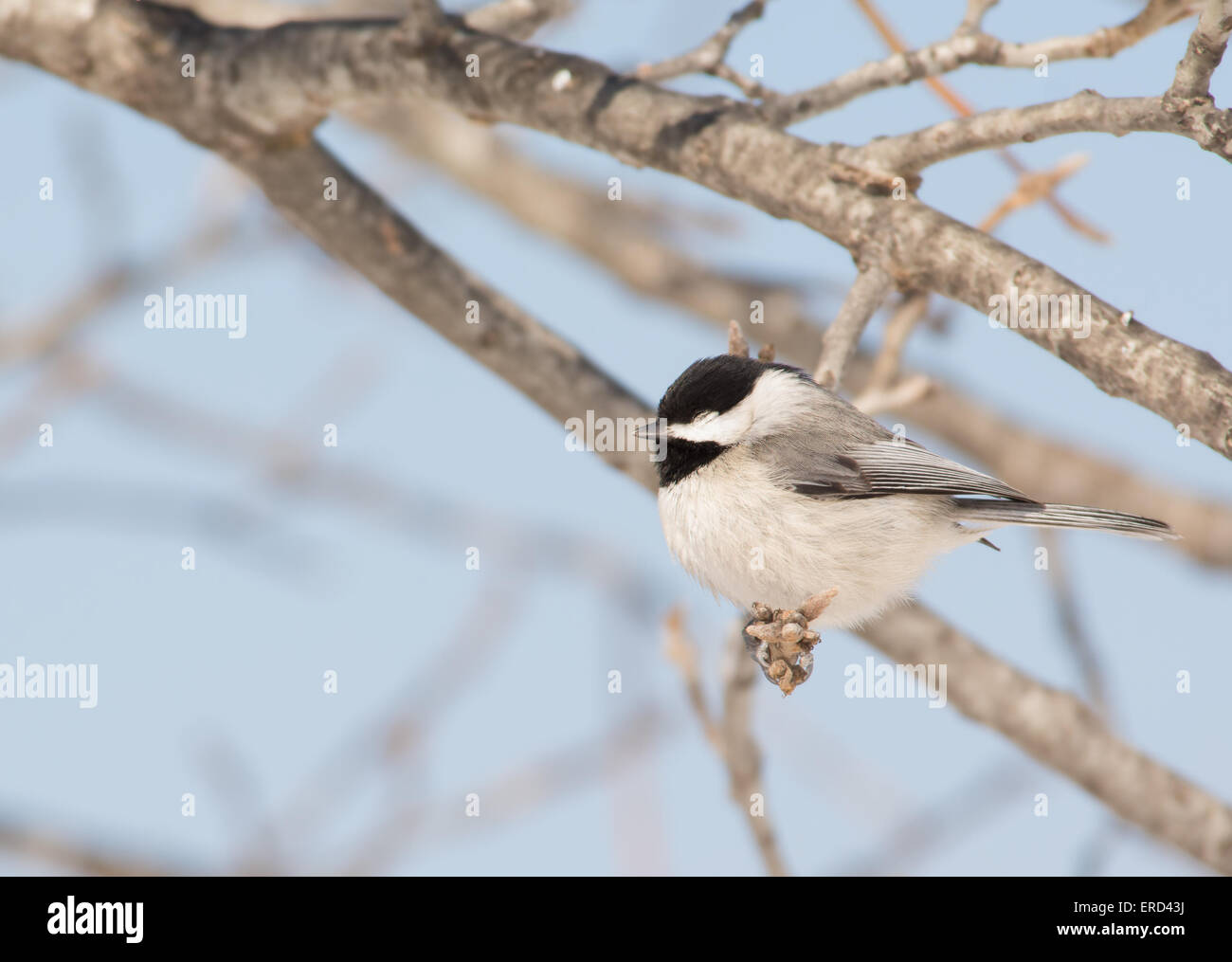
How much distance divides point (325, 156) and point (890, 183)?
171 cm

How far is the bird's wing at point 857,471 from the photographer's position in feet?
8.11

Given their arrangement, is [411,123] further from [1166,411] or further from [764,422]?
[1166,411]

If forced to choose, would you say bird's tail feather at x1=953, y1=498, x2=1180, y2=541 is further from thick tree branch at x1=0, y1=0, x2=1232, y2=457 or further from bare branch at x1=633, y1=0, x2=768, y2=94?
bare branch at x1=633, y1=0, x2=768, y2=94

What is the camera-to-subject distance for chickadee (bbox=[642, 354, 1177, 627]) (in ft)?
7.92

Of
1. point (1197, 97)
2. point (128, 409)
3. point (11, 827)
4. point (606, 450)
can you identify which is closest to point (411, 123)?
point (128, 409)

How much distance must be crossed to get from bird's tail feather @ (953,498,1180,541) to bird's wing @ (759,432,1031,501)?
5 cm

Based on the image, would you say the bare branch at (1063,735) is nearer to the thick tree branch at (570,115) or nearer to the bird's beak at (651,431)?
the bird's beak at (651,431)

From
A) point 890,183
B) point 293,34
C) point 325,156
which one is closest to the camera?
point 890,183

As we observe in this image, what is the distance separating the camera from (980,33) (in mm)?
2336

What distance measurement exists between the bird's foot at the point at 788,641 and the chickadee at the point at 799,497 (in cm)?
40

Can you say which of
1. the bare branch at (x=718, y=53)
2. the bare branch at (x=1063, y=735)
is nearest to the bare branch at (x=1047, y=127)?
the bare branch at (x=718, y=53)

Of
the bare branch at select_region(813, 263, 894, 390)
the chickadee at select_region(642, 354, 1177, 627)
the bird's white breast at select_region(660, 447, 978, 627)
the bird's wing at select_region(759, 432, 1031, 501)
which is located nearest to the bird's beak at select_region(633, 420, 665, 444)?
the chickadee at select_region(642, 354, 1177, 627)

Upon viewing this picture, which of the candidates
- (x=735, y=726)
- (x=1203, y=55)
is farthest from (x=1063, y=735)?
(x=1203, y=55)

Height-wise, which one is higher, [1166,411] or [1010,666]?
[1166,411]
